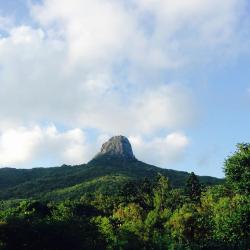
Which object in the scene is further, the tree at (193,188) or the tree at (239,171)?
the tree at (193,188)

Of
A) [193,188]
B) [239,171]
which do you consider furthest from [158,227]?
[193,188]

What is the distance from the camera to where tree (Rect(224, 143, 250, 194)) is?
57625mm

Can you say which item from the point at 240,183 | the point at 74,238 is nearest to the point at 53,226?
the point at 74,238

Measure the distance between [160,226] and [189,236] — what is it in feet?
21.4

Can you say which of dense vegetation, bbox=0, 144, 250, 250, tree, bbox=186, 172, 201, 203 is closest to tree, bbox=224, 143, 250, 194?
dense vegetation, bbox=0, 144, 250, 250

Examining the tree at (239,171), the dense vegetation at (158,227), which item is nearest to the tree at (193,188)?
the dense vegetation at (158,227)

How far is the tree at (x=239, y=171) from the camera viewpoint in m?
57.6

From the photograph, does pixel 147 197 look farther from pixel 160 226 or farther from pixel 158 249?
pixel 158 249

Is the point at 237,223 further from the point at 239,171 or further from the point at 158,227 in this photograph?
the point at 158,227

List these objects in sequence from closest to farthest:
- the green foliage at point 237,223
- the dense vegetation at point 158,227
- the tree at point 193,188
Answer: the green foliage at point 237,223 < the dense vegetation at point 158,227 < the tree at point 193,188

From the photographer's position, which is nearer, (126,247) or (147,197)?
(126,247)

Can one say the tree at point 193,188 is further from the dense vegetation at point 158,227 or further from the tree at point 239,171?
the tree at point 239,171

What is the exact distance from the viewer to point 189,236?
94688mm

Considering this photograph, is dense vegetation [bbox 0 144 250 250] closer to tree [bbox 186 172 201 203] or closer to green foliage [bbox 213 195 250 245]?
green foliage [bbox 213 195 250 245]
